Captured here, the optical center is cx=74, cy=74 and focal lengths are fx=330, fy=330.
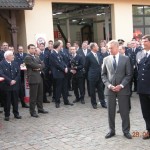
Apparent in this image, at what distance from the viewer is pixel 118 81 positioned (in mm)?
6148

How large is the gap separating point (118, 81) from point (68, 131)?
1598 mm

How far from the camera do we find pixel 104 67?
251 inches

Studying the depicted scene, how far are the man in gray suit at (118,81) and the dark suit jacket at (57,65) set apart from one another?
127 inches

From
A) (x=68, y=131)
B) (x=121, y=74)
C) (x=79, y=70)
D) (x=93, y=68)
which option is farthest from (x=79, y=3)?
(x=121, y=74)

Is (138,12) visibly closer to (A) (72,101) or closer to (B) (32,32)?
(B) (32,32)

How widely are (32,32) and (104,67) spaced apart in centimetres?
748

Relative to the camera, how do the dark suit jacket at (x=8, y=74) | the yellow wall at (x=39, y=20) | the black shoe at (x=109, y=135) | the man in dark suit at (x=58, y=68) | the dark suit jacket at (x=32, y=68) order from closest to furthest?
the black shoe at (x=109, y=135) < the dark suit jacket at (x=8, y=74) < the dark suit jacket at (x=32, y=68) < the man in dark suit at (x=58, y=68) < the yellow wall at (x=39, y=20)

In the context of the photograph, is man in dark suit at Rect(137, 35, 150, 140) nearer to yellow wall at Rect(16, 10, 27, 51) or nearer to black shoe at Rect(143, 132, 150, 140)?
black shoe at Rect(143, 132, 150, 140)

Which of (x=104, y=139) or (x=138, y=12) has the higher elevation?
(x=138, y=12)

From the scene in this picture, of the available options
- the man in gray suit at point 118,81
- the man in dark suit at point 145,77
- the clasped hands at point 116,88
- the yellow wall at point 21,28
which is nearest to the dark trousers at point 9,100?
the man in gray suit at point 118,81

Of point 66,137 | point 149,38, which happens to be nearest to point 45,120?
point 66,137

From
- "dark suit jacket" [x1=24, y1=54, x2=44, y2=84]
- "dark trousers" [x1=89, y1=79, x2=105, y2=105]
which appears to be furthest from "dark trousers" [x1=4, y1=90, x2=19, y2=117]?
"dark trousers" [x1=89, y1=79, x2=105, y2=105]

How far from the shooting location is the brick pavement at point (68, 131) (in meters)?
5.93
